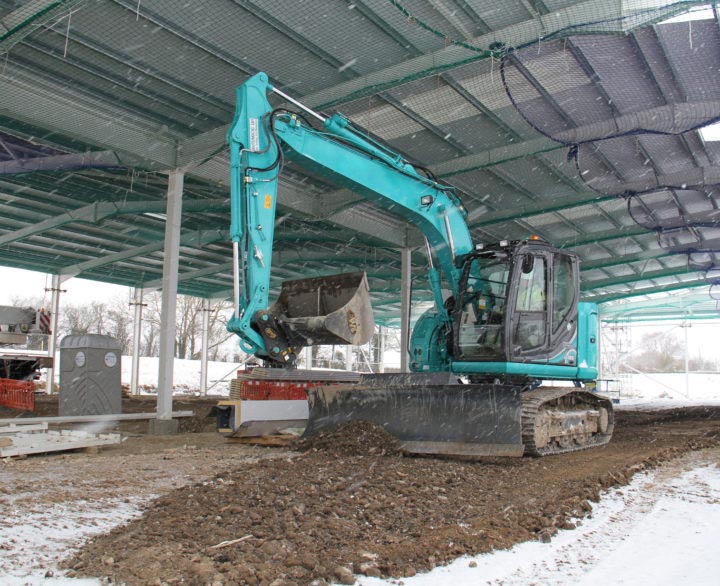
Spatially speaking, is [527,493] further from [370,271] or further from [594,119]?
[370,271]

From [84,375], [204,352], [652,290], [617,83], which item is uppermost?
[617,83]

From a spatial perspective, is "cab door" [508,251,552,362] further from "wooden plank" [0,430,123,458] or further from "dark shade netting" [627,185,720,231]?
"dark shade netting" [627,185,720,231]

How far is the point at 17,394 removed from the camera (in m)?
15.5

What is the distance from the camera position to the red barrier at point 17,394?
15.0m

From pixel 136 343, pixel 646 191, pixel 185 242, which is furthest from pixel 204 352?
pixel 646 191

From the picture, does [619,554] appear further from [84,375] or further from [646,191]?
[646,191]

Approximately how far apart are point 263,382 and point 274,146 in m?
7.05

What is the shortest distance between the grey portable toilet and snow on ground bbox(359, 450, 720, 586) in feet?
29.8

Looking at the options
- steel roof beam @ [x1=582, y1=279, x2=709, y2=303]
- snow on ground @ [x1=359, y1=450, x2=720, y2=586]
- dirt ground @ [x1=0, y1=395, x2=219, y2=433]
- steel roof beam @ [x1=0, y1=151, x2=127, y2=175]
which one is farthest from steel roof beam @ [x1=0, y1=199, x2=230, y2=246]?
steel roof beam @ [x1=582, y1=279, x2=709, y2=303]

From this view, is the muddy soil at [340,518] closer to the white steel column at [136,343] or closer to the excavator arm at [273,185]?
the excavator arm at [273,185]

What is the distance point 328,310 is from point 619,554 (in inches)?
167

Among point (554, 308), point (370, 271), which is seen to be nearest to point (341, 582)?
point (554, 308)

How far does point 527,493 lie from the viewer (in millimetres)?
5172

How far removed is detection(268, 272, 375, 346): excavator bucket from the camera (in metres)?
6.51
